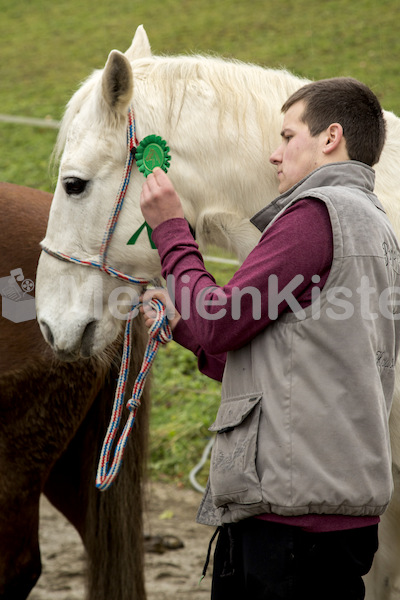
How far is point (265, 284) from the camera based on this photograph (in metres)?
1.56

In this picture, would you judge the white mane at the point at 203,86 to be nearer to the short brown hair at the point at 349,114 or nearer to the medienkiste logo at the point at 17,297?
the short brown hair at the point at 349,114

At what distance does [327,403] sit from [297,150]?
62 centimetres

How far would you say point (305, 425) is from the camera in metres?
1.56

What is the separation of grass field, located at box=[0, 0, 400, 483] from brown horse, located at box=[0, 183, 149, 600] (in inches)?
84.8

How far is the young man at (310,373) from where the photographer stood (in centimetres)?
155

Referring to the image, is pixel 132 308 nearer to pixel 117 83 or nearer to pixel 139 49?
pixel 117 83

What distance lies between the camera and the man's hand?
1.77m

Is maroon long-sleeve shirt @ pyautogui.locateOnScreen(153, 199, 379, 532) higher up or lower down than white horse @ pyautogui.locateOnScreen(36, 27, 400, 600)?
lower down

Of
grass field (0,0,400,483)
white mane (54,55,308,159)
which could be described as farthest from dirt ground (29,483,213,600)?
white mane (54,55,308,159)

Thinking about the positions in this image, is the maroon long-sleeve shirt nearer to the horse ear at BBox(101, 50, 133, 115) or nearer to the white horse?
the white horse

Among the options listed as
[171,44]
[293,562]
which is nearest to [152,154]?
[293,562]

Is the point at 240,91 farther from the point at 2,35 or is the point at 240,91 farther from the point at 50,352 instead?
the point at 2,35

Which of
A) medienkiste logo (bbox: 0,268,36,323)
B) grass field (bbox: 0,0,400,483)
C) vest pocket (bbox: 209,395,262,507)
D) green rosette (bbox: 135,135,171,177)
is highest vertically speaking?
grass field (bbox: 0,0,400,483)

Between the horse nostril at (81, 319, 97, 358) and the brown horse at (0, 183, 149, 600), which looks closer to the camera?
the horse nostril at (81, 319, 97, 358)
